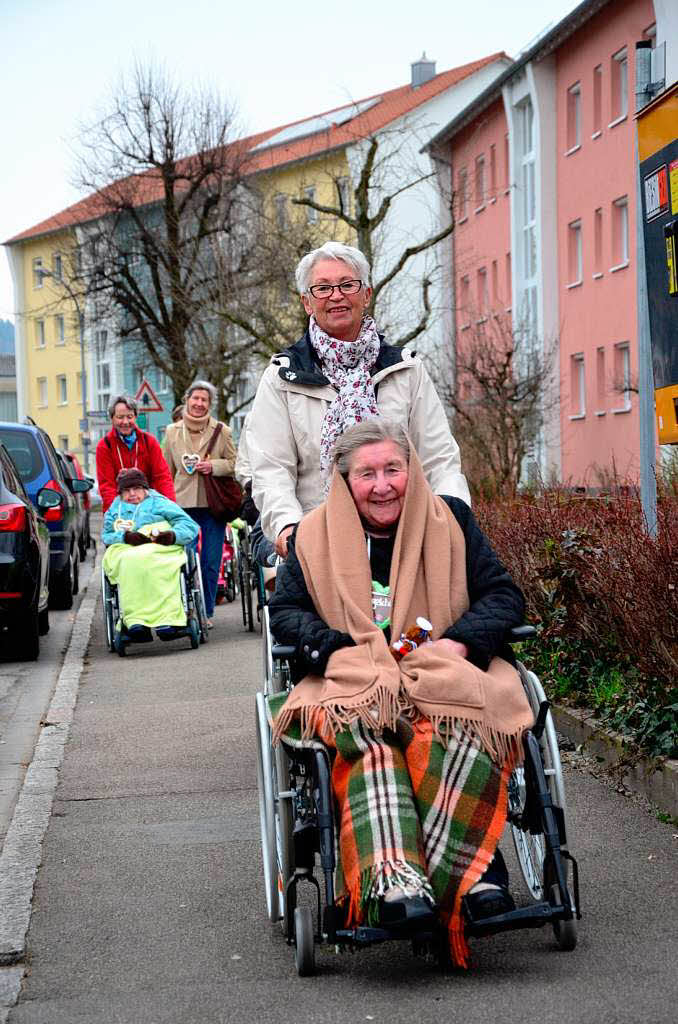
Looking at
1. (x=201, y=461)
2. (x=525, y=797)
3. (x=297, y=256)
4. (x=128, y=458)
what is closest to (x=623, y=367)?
(x=297, y=256)

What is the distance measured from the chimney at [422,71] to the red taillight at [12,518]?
2471 inches

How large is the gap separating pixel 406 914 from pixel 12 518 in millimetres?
8670

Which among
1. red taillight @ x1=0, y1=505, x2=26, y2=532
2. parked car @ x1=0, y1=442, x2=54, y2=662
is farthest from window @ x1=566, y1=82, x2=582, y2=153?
red taillight @ x1=0, y1=505, x2=26, y2=532

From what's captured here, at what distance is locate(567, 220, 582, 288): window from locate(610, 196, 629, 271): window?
2645 millimetres

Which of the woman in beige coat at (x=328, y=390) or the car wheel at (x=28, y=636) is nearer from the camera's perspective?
the woman in beige coat at (x=328, y=390)

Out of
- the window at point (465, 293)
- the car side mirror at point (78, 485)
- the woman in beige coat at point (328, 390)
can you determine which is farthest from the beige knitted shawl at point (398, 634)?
the window at point (465, 293)

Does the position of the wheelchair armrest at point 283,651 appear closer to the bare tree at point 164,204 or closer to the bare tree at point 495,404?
the bare tree at point 495,404

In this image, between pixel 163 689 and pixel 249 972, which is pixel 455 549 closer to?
pixel 249 972

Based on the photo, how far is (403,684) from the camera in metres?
4.66

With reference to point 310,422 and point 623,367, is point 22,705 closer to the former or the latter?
point 310,422

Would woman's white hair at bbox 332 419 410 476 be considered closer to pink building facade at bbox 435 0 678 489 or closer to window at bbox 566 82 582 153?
pink building facade at bbox 435 0 678 489

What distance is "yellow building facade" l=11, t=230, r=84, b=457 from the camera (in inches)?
3570

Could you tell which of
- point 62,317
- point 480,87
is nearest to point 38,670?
point 480,87

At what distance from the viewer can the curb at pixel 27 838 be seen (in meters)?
4.84
